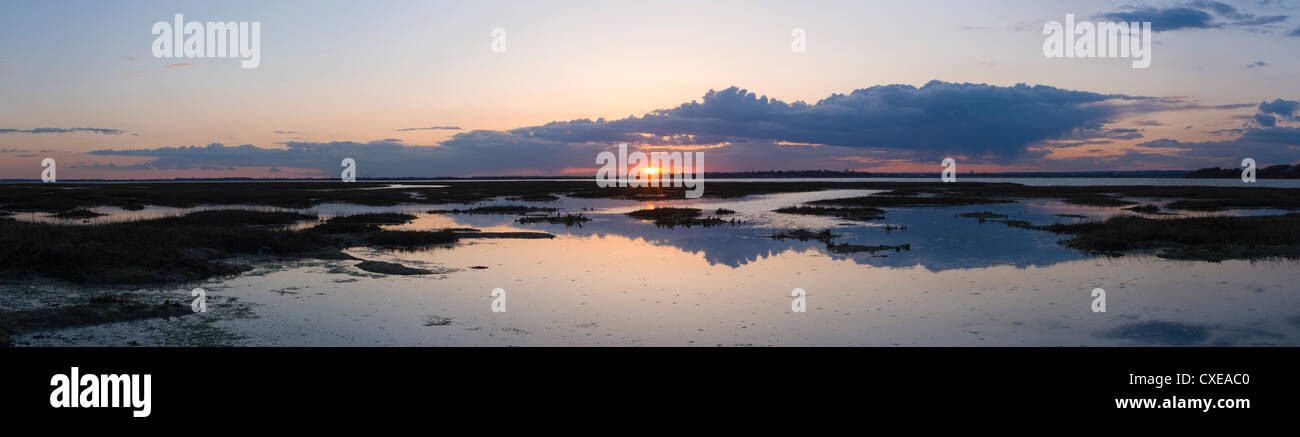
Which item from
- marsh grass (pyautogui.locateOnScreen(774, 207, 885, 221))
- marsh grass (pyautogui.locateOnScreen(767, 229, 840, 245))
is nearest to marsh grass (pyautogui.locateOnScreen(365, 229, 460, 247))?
marsh grass (pyautogui.locateOnScreen(767, 229, 840, 245))

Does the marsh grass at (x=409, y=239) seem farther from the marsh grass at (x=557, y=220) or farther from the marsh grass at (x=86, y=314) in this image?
the marsh grass at (x=86, y=314)

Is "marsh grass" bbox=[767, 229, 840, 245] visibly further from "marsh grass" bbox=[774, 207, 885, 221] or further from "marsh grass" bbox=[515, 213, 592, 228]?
"marsh grass" bbox=[515, 213, 592, 228]

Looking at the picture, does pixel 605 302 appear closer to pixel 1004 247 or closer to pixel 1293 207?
pixel 1004 247

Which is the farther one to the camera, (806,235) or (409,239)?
(806,235)

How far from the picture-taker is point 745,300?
15227mm

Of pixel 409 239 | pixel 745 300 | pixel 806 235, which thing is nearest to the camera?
pixel 745 300

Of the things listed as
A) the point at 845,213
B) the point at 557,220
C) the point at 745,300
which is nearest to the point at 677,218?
the point at 557,220

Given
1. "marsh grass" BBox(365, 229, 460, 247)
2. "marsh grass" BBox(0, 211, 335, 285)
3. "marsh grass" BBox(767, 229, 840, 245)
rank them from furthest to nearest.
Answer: "marsh grass" BBox(767, 229, 840, 245) < "marsh grass" BBox(365, 229, 460, 247) < "marsh grass" BBox(0, 211, 335, 285)

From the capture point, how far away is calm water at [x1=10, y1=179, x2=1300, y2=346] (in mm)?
11773

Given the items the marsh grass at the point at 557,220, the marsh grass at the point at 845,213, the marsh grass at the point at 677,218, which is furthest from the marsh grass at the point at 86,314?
the marsh grass at the point at 845,213

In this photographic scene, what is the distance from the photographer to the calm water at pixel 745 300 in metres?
11.8

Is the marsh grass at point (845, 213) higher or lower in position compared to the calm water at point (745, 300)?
higher

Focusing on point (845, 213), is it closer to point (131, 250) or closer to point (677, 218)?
point (677, 218)

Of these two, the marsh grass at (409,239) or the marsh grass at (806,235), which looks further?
the marsh grass at (806,235)
